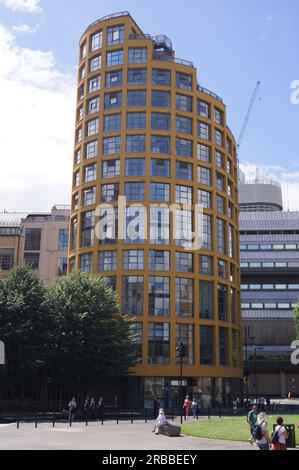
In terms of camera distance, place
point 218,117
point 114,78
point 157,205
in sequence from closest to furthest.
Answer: point 157,205
point 114,78
point 218,117

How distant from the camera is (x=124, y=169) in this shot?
68938mm

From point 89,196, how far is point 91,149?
20.8ft

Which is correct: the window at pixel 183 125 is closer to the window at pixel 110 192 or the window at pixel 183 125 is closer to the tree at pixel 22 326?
the window at pixel 110 192

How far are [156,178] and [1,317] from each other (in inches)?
1115

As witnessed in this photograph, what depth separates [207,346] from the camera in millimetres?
66000

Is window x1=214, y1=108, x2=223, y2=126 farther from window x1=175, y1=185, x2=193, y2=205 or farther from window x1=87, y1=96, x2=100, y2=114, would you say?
window x1=87, y1=96, x2=100, y2=114

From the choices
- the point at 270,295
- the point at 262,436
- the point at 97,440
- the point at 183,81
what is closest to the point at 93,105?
the point at 183,81

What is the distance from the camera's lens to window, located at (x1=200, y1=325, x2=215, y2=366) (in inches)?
2569

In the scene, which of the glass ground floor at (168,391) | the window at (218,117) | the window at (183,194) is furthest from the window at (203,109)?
the glass ground floor at (168,391)

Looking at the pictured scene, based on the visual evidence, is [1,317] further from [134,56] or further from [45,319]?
[134,56]

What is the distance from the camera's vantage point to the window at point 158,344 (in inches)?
2500

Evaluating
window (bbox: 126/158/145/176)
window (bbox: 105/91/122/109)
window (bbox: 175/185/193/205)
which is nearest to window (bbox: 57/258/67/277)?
window (bbox: 126/158/145/176)

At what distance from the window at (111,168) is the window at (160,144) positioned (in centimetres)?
486

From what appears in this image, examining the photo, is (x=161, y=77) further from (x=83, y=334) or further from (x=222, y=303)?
(x=83, y=334)
